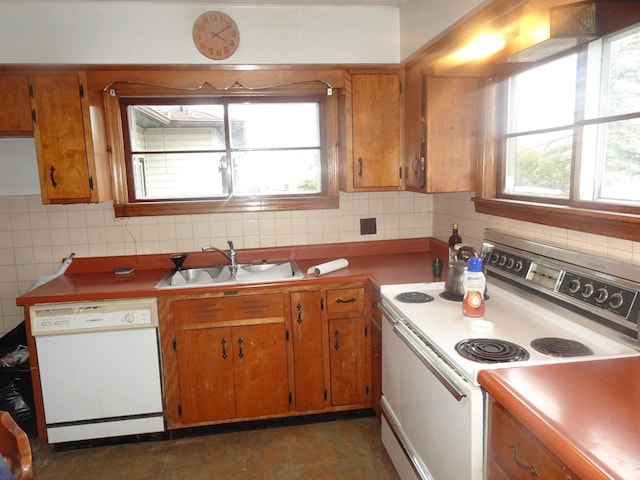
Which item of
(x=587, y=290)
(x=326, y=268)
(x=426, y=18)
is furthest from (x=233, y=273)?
(x=587, y=290)

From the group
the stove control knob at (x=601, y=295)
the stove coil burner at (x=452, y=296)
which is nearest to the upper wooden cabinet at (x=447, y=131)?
the stove coil burner at (x=452, y=296)

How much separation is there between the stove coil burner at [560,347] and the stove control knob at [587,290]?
0.18m

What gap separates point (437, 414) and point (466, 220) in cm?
137

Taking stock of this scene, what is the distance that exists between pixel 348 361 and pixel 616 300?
148cm

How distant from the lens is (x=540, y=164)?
2.07m

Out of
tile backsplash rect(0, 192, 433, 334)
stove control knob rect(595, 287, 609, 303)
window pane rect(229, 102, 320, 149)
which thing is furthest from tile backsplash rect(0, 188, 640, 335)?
stove control knob rect(595, 287, 609, 303)

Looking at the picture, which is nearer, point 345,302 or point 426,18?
point 426,18

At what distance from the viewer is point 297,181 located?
10.0 ft

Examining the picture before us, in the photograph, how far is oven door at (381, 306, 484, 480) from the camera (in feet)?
4.32

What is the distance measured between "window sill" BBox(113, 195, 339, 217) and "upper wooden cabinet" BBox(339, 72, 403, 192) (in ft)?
1.00

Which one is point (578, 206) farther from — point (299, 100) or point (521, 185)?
point (299, 100)

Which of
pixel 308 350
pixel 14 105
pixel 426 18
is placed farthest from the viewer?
pixel 308 350

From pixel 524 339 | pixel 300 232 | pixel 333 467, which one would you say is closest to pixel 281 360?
pixel 333 467

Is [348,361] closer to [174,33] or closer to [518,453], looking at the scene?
[518,453]
